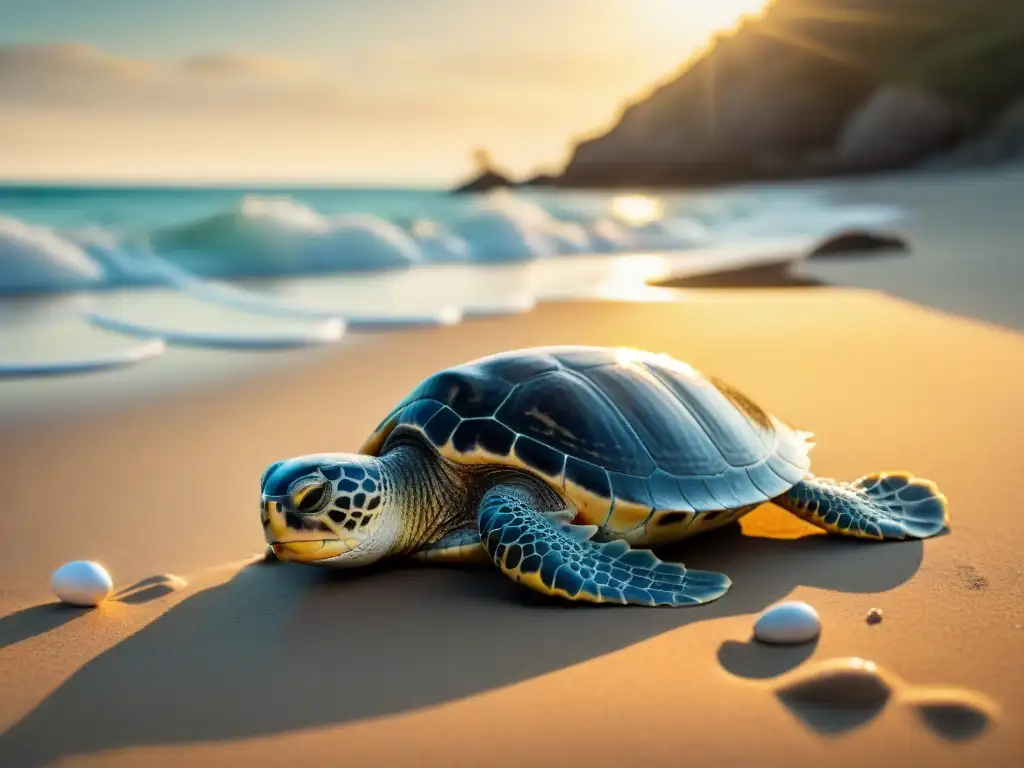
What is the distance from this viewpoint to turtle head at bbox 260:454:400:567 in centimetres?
236

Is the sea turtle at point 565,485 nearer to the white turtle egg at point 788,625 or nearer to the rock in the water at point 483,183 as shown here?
the white turtle egg at point 788,625

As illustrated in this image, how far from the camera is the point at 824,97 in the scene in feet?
219

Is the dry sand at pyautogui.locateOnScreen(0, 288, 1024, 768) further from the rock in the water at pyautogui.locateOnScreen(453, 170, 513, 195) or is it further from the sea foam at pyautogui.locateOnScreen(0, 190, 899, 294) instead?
the rock in the water at pyautogui.locateOnScreen(453, 170, 513, 195)

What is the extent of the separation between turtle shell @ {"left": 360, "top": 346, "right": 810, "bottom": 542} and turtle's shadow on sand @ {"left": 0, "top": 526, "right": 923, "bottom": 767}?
238mm

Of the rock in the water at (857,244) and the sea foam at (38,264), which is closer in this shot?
the sea foam at (38,264)

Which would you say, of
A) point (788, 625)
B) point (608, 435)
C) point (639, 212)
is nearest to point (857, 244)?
point (608, 435)

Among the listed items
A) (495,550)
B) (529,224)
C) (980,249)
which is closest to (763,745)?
(495,550)

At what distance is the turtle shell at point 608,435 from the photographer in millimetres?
2562

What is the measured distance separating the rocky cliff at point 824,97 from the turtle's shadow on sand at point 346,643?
51016 mm

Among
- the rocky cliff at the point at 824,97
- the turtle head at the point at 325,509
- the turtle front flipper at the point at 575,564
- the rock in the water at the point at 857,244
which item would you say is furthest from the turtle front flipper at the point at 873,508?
the rocky cliff at the point at 824,97

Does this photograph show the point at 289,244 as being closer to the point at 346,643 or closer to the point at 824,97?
the point at 346,643

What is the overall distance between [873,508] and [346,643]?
1.77 metres

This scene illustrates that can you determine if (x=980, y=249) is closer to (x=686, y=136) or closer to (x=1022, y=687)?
(x=1022, y=687)

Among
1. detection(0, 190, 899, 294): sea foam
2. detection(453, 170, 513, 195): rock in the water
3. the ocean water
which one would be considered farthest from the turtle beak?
detection(453, 170, 513, 195): rock in the water
